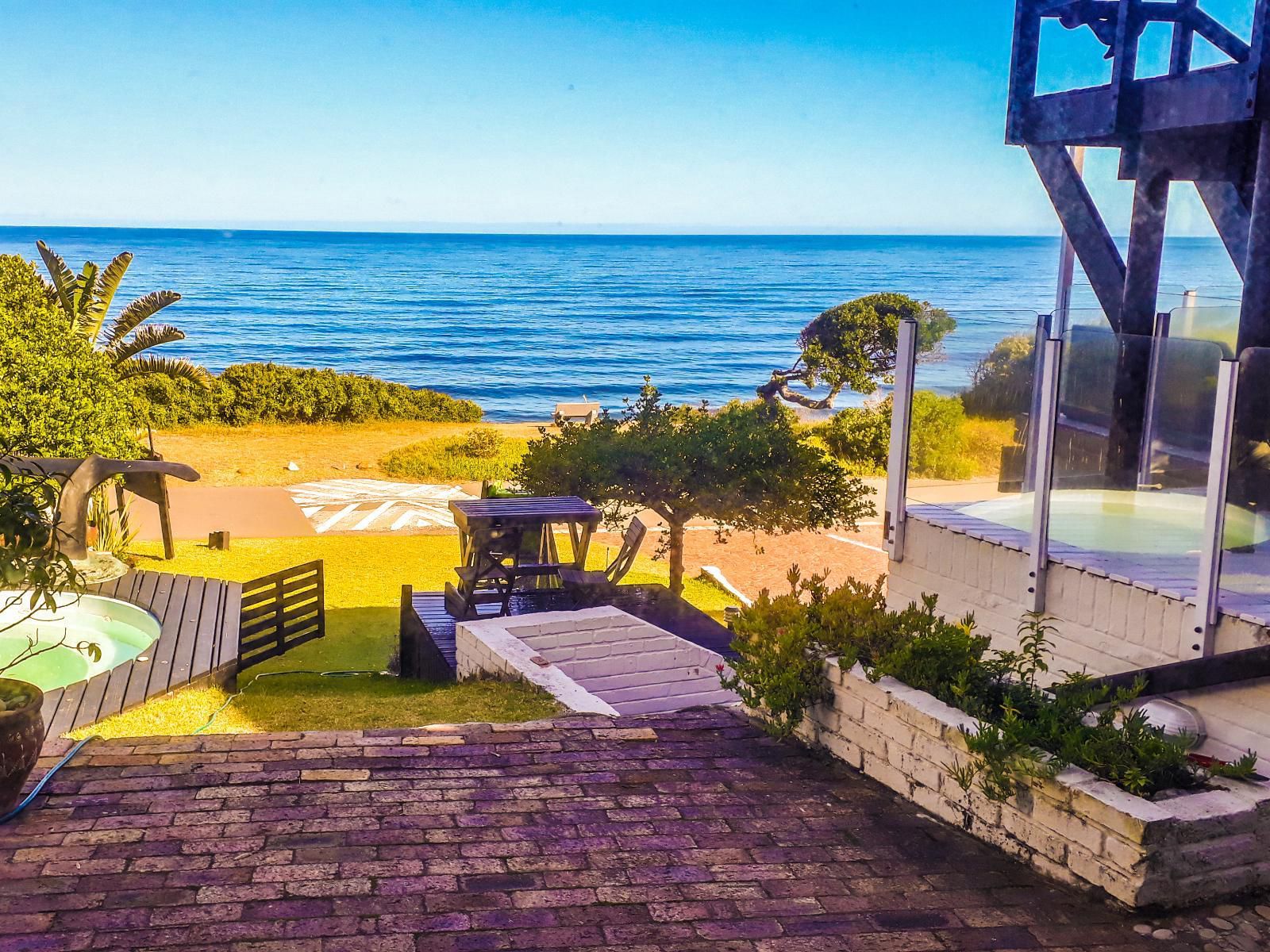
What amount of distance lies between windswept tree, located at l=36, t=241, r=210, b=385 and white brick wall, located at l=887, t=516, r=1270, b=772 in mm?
13872

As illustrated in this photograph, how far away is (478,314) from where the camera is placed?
8538 cm

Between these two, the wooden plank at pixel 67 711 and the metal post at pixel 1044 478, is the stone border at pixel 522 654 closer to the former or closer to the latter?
the metal post at pixel 1044 478

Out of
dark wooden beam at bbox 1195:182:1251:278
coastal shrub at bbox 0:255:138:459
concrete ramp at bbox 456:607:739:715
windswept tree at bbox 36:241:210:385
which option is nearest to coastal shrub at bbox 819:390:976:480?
dark wooden beam at bbox 1195:182:1251:278

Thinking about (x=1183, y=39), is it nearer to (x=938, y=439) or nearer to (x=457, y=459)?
(x=938, y=439)

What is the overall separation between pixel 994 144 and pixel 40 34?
7602cm

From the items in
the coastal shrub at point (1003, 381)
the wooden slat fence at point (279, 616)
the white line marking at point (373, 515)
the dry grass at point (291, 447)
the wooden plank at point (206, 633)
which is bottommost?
the dry grass at point (291, 447)

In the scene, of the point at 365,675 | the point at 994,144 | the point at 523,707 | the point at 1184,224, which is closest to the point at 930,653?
the point at 523,707

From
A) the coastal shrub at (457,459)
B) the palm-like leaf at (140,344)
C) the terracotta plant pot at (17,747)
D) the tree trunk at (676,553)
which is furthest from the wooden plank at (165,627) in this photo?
the coastal shrub at (457,459)

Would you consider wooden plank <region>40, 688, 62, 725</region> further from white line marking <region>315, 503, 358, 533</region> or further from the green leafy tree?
white line marking <region>315, 503, 358, 533</region>

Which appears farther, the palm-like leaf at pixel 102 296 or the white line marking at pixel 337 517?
the white line marking at pixel 337 517

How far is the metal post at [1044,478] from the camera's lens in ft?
19.7

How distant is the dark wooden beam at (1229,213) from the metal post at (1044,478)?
1.59 metres

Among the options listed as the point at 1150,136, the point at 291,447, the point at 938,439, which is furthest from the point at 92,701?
the point at 291,447

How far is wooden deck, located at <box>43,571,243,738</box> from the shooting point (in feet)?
28.7
